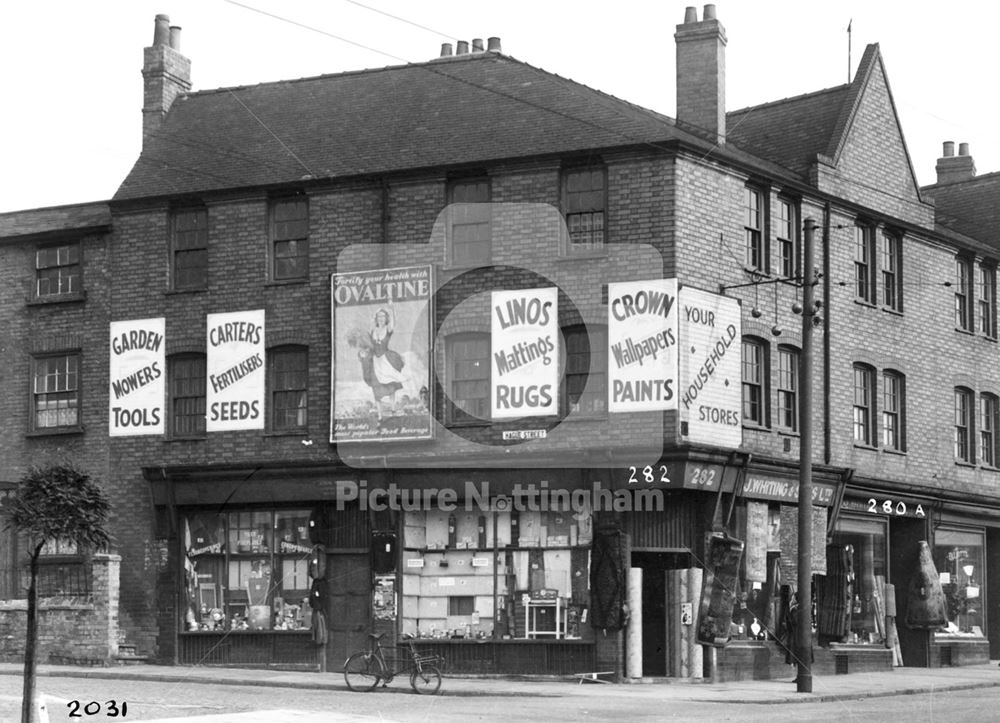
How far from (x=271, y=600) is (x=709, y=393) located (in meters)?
9.26

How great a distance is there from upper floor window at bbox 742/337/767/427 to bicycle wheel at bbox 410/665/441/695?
336 inches

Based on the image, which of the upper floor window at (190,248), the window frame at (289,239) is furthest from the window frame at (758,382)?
the upper floor window at (190,248)

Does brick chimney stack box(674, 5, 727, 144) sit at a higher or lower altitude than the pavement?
higher

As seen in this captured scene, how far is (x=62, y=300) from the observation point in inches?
1344

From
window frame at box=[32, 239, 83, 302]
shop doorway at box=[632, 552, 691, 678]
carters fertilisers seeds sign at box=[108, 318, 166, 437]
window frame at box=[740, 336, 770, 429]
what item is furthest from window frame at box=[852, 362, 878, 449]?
window frame at box=[32, 239, 83, 302]

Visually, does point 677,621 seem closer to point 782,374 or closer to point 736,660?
point 736,660

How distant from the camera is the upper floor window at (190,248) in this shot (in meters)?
33.1

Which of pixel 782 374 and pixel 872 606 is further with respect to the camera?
pixel 872 606

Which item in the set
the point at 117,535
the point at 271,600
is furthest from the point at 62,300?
the point at 271,600

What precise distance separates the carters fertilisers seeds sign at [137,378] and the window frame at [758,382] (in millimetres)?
11455

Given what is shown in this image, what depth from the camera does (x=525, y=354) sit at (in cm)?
3027

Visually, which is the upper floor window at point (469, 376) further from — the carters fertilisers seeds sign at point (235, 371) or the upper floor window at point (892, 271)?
the upper floor window at point (892, 271)

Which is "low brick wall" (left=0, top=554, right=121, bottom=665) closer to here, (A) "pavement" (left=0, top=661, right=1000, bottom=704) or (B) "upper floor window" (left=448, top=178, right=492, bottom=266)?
(A) "pavement" (left=0, top=661, right=1000, bottom=704)

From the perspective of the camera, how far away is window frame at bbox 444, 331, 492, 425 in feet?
100
